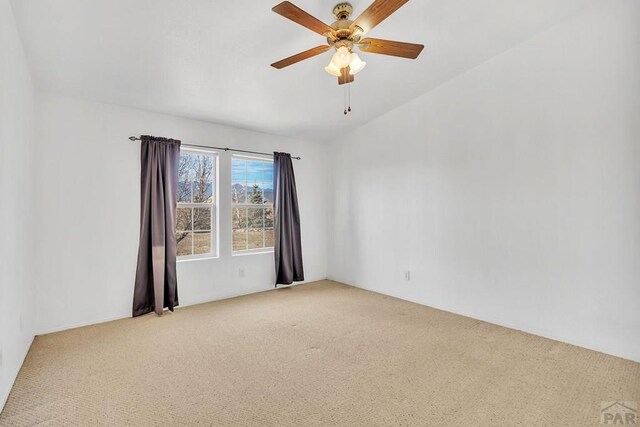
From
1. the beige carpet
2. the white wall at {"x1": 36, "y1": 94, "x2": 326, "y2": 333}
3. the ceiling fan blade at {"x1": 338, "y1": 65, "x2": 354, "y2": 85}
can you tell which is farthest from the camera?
the white wall at {"x1": 36, "y1": 94, "x2": 326, "y2": 333}

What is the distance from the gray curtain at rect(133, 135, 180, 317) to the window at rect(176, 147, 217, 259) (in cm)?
31

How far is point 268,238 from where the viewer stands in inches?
190

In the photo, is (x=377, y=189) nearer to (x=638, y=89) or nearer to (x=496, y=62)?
(x=496, y=62)

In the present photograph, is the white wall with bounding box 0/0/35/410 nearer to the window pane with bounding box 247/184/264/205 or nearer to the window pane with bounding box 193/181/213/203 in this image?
the window pane with bounding box 193/181/213/203

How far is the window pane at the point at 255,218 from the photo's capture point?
15.2 feet

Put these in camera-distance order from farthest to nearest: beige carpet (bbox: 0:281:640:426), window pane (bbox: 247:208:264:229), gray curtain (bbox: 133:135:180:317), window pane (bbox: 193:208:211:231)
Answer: window pane (bbox: 247:208:264:229) < window pane (bbox: 193:208:211:231) < gray curtain (bbox: 133:135:180:317) < beige carpet (bbox: 0:281:640:426)

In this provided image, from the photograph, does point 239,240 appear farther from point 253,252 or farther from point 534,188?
point 534,188

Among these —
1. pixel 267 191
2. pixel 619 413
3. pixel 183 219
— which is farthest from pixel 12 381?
pixel 619 413

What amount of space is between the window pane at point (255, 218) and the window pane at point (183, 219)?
0.87 meters

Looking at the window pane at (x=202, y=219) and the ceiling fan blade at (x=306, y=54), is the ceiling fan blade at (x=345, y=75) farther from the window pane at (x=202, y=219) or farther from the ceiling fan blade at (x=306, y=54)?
the window pane at (x=202, y=219)

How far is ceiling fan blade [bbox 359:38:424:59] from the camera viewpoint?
2.13m

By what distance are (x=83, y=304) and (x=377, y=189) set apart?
381 centimetres

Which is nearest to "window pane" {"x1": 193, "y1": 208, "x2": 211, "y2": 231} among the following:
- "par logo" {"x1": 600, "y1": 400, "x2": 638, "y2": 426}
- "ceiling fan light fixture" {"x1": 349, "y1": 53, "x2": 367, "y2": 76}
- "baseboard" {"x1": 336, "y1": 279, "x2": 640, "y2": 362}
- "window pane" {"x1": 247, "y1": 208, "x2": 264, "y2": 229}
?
"window pane" {"x1": 247, "y1": 208, "x2": 264, "y2": 229}

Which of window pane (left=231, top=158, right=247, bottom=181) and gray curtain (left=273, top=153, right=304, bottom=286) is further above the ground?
window pane (left=231, top=158, right=247, bottom=181)
